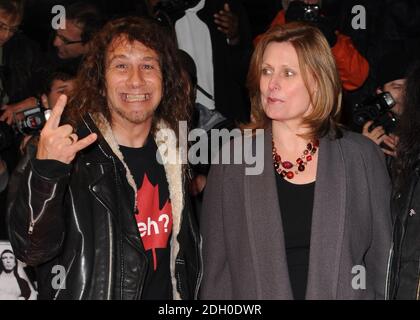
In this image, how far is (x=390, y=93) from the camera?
4.29 meters

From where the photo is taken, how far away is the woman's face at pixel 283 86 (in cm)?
290

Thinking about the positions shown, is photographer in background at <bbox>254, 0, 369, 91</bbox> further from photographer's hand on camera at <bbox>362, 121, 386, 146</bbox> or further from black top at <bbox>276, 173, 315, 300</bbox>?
black top at <bbox>276, 173, 315, 300</bbox>

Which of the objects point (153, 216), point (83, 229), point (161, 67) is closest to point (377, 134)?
point (161, 67)

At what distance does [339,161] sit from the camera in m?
2.94

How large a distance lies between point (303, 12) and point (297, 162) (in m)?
1.98

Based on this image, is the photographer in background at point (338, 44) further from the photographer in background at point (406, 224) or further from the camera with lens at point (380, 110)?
the photographer in background at point (406, 224)

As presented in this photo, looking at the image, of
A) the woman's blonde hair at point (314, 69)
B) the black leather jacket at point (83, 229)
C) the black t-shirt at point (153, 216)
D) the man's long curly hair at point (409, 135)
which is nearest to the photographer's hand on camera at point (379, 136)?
the man's long curly hair at point (409, 135)

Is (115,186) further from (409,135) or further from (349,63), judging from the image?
(349,63)

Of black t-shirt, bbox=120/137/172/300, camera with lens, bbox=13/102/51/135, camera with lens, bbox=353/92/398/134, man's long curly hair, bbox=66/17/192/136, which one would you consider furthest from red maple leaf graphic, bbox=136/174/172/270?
camera with lens, bbox=353/92/398/134

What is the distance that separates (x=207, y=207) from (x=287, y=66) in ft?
2.12

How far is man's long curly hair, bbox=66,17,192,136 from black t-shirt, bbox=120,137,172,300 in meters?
0.20

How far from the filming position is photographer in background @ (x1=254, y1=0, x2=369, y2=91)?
4676 mm

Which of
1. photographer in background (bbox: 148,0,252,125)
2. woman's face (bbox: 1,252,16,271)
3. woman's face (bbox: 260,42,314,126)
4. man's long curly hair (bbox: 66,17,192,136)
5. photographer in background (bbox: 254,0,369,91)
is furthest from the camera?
photographer in background (bbox: 148,0,252,125)

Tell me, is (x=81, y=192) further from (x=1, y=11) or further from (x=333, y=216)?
(x=1, y=11)
